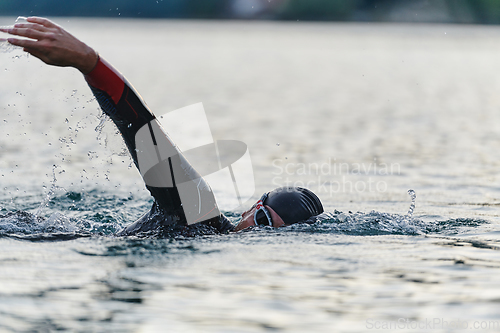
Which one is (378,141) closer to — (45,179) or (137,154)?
(45,179)

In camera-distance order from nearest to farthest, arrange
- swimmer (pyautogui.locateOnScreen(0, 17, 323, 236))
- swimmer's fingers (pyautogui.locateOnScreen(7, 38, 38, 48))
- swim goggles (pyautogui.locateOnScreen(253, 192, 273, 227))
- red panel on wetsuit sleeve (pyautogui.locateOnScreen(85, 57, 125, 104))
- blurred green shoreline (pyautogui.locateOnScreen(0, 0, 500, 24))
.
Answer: swimmer's fingers (pyautogui.locateOnScreen(7, 38, 38, 48)) → swimmer (pyautogui.locateOnScreen(0, 17, 323, 236)) → red panel on wetsuit sleeve (pyautogui.locateOnScreen(85, 57, 125, 104)) → swim goggles (pyautogui.locateOnScreen(253, 192, 273, 227)) → blurred green shoreline (pyautogui.locateOnScreen(0, 0, 500, 24))

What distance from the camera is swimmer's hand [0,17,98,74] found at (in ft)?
14.5

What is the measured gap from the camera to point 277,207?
6.14m

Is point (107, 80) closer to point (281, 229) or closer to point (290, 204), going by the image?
point (290, 204)

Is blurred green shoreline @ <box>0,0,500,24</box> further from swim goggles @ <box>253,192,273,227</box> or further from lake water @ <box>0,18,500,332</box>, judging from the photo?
swim goggles @ <box>253,192,273,227</box>

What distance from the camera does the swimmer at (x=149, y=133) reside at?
14.9 ft

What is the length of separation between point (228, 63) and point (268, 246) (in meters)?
34.4

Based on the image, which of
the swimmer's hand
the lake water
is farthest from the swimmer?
the lake water

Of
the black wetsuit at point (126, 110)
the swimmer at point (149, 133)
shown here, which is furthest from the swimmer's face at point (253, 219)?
the black wetsuit at point (126, 110)

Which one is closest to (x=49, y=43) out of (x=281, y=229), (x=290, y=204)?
(x=290, y=204)

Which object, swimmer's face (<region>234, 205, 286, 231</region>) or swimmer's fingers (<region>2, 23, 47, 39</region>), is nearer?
swimmer's fingers (<region>2, 23, 47, 39</region>)

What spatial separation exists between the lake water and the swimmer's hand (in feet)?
3.16

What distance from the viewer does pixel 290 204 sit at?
616cm

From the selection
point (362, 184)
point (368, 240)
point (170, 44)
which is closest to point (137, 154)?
point (368, 240)
